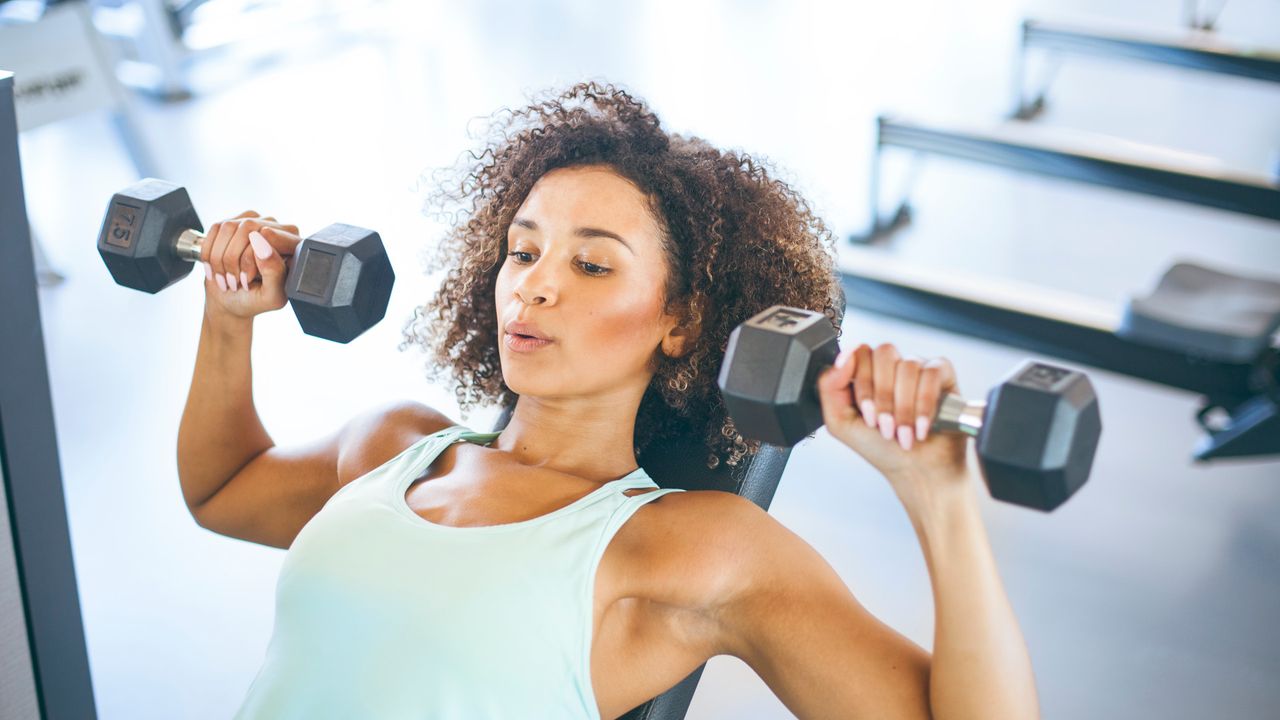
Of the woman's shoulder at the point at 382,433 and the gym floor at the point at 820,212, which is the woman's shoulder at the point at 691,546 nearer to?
the woman's shoulder at the point at 382,433

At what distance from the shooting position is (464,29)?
5.56m

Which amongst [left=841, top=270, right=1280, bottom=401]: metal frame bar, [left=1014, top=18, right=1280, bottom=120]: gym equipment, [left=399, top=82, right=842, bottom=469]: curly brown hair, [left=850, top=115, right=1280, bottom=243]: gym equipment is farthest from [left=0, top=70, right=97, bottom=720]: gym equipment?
[left=1014, top=18, right=1280, bottom=120]: gym equipment

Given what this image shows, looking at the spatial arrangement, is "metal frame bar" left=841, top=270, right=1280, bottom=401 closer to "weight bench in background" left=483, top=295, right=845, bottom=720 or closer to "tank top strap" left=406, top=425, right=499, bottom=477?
"weight bench in background" left=483, top=295, right=845, bottom=720

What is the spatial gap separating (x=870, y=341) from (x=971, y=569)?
2189mm

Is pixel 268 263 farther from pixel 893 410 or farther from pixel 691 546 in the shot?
pixel 893 410

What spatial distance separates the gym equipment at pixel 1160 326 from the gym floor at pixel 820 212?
11 cm

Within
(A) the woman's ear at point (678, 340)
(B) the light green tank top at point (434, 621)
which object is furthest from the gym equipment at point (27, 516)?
(A) the woman's ear at point (678, 340)

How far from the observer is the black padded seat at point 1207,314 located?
2369 millimetres

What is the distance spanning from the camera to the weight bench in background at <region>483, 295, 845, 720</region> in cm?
137

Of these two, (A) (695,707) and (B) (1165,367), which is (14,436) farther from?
(B) (1165,367)

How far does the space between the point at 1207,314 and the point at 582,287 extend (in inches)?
68.2

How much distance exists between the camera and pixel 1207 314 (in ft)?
8.07

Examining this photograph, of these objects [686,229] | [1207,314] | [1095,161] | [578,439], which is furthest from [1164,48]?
[578,439]

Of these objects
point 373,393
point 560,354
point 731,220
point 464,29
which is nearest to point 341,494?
point 560,354
